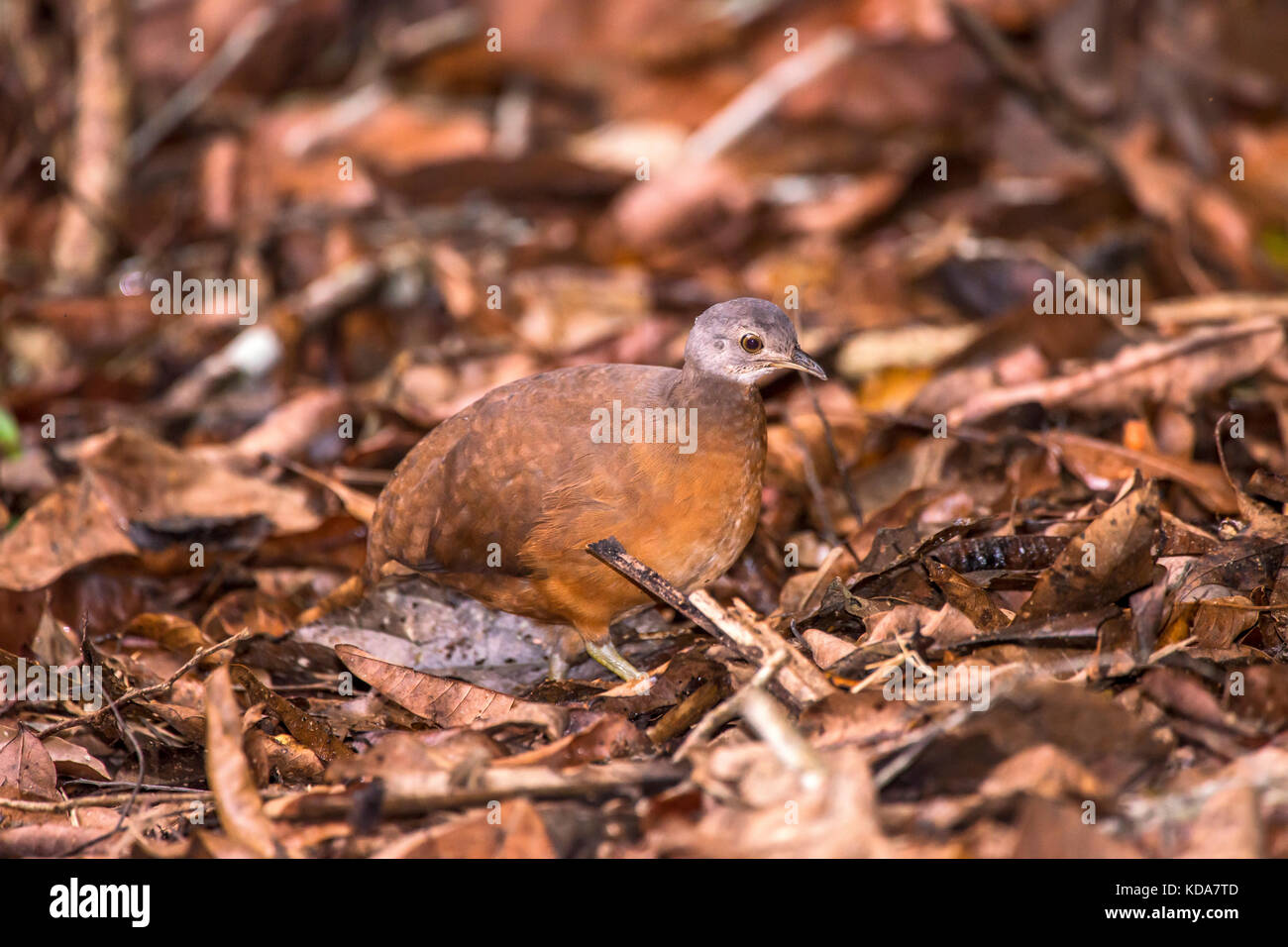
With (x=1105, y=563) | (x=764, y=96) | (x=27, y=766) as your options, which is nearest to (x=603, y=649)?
(x=1105, y=563)

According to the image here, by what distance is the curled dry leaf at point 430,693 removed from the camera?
3666 mm

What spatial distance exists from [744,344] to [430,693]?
145 centimetres

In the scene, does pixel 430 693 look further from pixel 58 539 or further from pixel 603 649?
pixel 58 539

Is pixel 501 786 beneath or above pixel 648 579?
beneath

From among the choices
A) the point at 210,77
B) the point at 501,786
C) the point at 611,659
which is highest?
the point at 210,77

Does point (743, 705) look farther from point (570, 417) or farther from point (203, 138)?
point (203, 138)

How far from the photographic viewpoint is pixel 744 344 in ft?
13.1

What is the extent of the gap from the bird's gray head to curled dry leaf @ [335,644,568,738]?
1227 mm

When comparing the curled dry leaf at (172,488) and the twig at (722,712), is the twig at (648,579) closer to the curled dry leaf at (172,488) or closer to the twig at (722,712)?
the twig at (722,712)

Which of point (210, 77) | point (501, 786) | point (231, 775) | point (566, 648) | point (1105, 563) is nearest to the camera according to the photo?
point (501, 786)

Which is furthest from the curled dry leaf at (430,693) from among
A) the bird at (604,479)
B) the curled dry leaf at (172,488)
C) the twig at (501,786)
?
the curled dry leaf at (172,488)

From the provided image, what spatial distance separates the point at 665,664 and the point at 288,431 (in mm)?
2706

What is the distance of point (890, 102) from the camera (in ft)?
27.3

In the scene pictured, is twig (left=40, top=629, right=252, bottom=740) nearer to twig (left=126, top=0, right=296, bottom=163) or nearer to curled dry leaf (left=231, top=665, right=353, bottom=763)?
curled dry leaf (left=231, top=665, right=353, bottom=763)
